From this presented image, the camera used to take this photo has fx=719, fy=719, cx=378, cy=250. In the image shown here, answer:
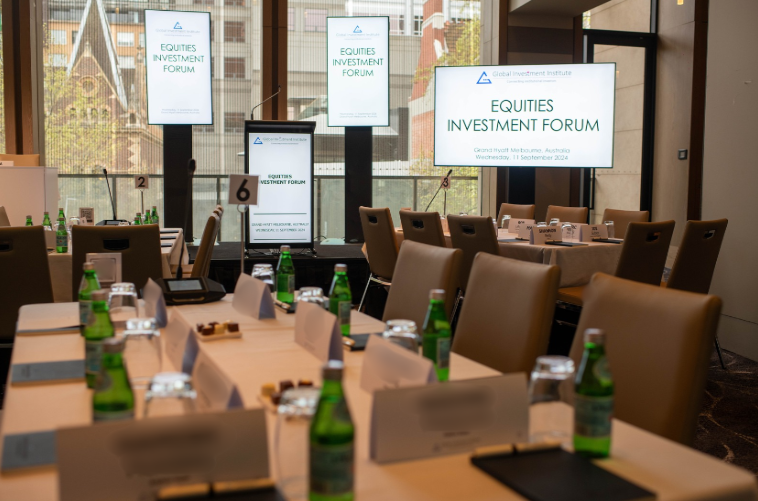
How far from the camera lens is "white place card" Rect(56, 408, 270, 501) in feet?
2.81

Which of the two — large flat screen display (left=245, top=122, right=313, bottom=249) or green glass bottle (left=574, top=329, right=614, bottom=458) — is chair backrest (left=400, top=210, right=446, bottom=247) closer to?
large flat screen display (left=245, top=122, right=313, bottom=249)

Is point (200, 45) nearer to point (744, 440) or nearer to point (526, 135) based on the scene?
point (526, 135)

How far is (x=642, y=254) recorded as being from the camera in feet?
12.3

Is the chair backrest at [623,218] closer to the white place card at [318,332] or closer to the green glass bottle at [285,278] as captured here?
the green glass bottle at [285,278]

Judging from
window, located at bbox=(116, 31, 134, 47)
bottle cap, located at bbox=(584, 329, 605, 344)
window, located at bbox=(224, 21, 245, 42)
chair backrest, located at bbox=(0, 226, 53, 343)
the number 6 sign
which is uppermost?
window, located at bbox=(224, 21, 245, 42)

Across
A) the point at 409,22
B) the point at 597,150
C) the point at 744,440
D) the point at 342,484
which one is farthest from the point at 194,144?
the point at 342,484

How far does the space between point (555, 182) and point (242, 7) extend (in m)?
3.76

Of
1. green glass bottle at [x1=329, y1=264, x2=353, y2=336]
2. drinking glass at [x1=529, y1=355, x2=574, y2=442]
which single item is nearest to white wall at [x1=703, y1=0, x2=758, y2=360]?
green glass bottle at [x1=329, y1=264, x2=353, y2=336]

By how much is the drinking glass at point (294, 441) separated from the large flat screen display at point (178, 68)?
5.85 metres

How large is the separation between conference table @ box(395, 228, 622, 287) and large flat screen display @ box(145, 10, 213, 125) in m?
3.47

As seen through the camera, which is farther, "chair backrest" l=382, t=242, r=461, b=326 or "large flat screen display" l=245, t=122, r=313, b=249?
"large flat screen display" l=245, t=122, r=313, b=249

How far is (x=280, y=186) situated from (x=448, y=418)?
4783 millimetres

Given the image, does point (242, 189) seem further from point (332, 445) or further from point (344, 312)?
point (332, 445)

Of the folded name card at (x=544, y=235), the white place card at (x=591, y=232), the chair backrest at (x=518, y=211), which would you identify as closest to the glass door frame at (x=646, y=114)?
the chair backrest at (x=518, y=211)
